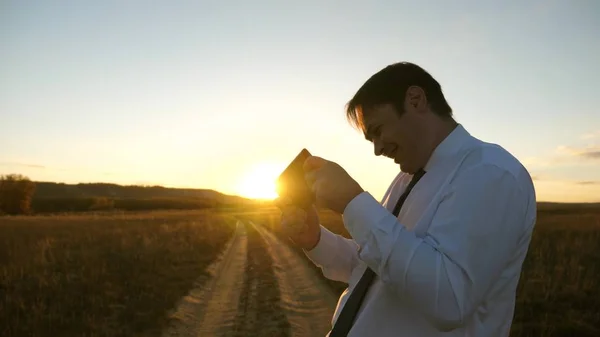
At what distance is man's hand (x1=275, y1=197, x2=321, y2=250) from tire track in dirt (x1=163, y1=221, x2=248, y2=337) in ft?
20.9

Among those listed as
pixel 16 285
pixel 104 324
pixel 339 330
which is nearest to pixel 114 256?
pixel 16 285

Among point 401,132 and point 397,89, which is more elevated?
point 397,89

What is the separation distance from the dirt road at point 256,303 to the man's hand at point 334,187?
688 cm

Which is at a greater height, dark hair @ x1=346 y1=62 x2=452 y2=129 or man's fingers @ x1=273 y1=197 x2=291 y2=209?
dark hair @ x1=346 y1=62 x2=452 y2=129

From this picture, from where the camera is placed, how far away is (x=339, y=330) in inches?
69.8

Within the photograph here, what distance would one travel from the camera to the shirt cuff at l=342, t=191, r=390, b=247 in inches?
57.5

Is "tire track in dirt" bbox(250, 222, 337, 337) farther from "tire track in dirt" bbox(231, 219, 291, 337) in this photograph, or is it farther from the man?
the man

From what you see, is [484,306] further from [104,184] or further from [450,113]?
[104,184]

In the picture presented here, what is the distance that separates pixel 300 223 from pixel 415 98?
2.69ft

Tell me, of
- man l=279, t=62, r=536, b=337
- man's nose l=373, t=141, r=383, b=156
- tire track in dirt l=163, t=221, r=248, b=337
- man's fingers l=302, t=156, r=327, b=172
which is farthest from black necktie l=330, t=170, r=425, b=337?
tire track in dirt l=163, t=221, r=248, b=337

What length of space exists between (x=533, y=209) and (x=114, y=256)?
1750 centimetres

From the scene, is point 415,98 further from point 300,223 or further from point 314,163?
point 300,223

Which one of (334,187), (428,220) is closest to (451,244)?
(428,220)

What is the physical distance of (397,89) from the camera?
182 cm
